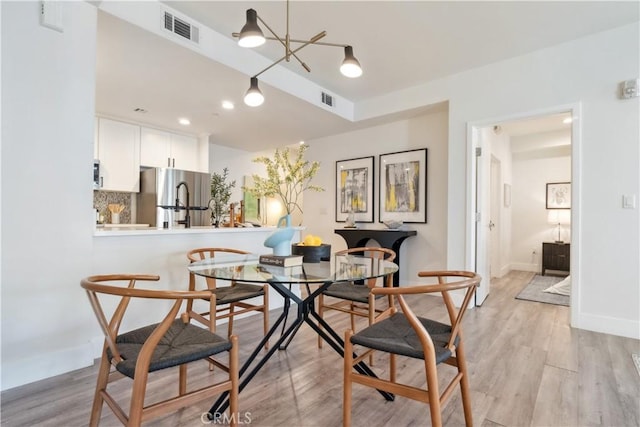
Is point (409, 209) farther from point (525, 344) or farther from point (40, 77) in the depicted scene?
point (40, 77)

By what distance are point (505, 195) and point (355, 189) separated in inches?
116

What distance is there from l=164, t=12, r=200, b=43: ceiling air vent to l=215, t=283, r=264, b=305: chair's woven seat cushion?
2112mm

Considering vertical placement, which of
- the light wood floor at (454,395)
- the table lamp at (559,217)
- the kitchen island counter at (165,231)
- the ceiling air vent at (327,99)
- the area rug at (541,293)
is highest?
the ceiling air vent at (327,99)

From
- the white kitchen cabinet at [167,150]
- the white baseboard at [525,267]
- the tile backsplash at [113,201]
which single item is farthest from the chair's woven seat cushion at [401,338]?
the white baseboard at [525,267]

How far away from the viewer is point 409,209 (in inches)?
183

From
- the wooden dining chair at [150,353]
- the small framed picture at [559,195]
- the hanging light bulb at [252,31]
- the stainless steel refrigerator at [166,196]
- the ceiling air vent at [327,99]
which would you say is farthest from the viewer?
the small framed picture at [559,195]

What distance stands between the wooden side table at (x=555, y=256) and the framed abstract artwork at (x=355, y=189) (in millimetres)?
3304

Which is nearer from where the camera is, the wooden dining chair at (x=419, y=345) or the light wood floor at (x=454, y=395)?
the wooden dining chair at (x=419, y=345)

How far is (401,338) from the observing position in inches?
56.1

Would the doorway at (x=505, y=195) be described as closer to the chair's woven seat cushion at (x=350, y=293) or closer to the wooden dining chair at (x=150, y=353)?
the chair's woven seat cushion at (x=350, y=293)

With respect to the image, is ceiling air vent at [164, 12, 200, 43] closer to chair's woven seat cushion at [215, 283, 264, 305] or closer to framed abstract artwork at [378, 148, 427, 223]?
chair's woven seat cushion at [215, 283, 264, 305]

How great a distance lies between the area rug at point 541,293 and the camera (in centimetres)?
399

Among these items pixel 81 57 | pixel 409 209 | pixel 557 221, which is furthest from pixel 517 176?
pixel 81 57

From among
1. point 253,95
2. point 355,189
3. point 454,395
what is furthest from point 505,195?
point 253,95
